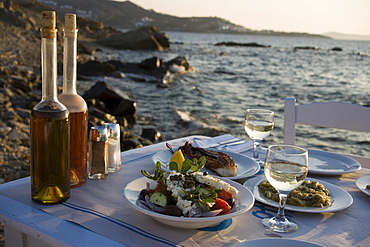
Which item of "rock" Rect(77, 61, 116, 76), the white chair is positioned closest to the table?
the white chair

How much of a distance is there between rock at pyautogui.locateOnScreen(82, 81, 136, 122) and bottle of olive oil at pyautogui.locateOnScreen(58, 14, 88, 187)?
6.73m

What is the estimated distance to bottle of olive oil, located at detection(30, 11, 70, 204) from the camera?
3.93 feet

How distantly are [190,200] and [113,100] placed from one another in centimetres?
757

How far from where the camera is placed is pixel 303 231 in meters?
1.21

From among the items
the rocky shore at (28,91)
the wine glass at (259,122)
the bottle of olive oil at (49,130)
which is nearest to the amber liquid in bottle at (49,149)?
the bottle of olive oil at (49,130)

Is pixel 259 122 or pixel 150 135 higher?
pixel 259 122

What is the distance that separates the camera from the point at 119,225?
1.20m

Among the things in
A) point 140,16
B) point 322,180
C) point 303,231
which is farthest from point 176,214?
point 140,16

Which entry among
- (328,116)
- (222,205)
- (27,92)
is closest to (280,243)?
(222,205)

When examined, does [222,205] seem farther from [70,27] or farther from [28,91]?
[28,91]

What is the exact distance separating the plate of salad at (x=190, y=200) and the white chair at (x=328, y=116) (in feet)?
4.73

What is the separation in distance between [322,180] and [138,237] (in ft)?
2.93

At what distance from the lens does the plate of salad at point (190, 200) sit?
1130mm

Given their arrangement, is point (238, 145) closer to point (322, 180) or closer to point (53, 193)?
point (322, 180)
